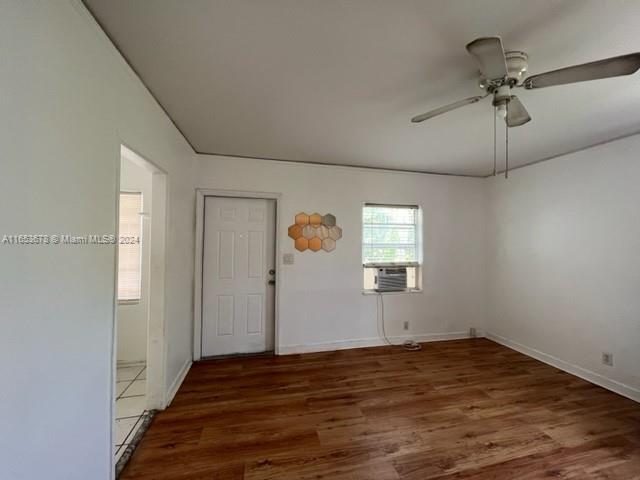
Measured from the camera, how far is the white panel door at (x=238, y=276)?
10.4 ft

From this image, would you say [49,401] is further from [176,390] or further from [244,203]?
[244,203]

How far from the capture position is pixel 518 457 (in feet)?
5.62

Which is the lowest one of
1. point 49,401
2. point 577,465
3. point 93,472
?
point 577,465

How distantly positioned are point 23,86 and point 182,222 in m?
1.82

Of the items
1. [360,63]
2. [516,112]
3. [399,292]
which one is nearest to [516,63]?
[516,112]

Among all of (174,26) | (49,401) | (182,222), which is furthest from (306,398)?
(174,26)

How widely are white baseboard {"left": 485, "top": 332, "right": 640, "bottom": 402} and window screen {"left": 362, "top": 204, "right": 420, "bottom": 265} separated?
1.64 metres

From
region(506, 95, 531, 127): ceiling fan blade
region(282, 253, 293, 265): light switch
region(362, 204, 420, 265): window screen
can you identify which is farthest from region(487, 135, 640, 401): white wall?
region(282, 253, 293, 265): light switch

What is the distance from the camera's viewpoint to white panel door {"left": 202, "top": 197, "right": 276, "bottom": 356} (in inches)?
124

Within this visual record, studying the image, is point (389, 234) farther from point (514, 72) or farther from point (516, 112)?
point (514, 72)

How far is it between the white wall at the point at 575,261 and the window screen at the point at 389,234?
1217mm

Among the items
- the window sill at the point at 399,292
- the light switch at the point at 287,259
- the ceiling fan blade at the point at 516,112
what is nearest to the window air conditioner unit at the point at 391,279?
the window sill at the point at 399,292

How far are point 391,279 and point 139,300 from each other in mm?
3058

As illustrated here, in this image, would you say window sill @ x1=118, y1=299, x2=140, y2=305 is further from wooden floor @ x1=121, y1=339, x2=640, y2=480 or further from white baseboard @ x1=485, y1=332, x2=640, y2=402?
white baseboard @ x1=485, y1=332, x2=640, y2=402
